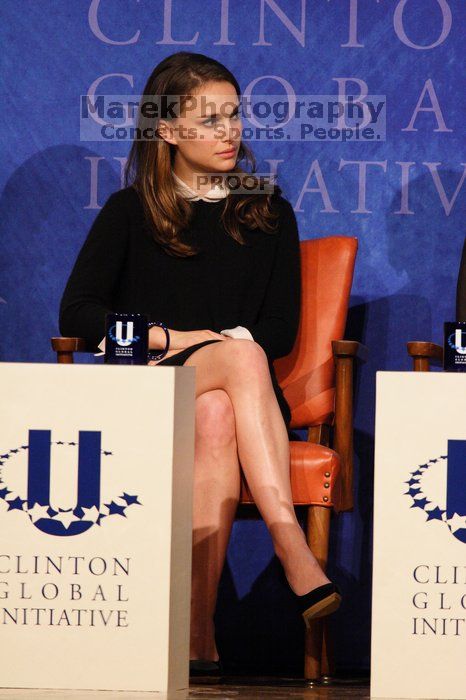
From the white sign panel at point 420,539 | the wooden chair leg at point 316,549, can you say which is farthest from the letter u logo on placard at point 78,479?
the wooden chair leg at point 316,549

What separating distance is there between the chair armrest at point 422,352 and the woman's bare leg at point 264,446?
0.41 m

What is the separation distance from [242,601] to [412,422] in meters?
1.55

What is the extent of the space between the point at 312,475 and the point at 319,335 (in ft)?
1.75

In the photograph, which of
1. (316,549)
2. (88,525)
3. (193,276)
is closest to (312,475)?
(316,549)

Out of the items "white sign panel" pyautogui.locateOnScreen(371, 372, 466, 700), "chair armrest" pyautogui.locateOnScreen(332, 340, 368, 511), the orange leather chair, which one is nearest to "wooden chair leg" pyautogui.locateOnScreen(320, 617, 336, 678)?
the orange leather chair

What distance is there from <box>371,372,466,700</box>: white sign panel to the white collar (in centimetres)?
123

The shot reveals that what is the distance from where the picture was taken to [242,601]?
3.35 meters

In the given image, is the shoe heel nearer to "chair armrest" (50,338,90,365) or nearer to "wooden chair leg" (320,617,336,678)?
"wooden chair leg" (320,617,336,678)

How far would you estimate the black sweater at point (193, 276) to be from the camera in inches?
115

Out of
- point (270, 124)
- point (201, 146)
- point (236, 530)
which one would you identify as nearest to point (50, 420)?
point (201, 146)

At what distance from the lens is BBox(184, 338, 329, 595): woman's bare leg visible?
2.33 metres

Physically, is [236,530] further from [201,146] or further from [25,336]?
[201,146]

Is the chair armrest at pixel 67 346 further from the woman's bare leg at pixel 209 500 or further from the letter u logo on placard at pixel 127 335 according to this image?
the letter u logo on placard at pixel 127 335

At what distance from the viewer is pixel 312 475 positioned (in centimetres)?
261
